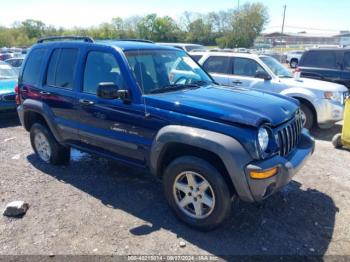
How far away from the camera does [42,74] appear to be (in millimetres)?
5152

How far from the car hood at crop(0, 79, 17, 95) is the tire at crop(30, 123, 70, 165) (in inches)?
133

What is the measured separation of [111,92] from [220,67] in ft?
18.0

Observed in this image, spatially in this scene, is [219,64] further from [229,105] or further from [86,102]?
[229,105]

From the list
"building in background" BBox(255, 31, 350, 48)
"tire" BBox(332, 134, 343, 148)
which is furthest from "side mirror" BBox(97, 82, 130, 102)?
"building in background" BBox(255, 31, 350, 48)

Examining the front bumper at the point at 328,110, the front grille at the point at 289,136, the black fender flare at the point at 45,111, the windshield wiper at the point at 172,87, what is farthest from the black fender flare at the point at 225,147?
the front bumper at the point at 328,110

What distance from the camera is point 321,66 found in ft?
34.8

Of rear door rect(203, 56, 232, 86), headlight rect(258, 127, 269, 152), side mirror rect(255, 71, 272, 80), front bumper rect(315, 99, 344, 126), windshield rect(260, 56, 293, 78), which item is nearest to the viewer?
headlight rect(258, 127, 269, 152)

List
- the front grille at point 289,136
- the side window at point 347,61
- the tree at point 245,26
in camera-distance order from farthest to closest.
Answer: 1. the tree at point 245,26
2. the side window at point 347,61
3. the front grille at point 289,136

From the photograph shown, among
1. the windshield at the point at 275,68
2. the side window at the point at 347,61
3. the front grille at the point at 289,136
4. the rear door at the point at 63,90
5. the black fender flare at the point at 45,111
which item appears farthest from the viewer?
the side window at the point at 347,61

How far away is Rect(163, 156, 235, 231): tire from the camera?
3328 mm

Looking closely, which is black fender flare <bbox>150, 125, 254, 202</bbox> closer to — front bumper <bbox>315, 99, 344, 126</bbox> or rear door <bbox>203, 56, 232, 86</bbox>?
front bumper <bbox>315, 99, 344, 126</bbox>

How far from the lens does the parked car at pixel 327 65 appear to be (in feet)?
33.4

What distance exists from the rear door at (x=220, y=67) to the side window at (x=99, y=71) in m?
4.59

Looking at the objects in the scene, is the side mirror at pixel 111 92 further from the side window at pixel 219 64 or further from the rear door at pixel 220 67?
the side window at pixel 219 64
